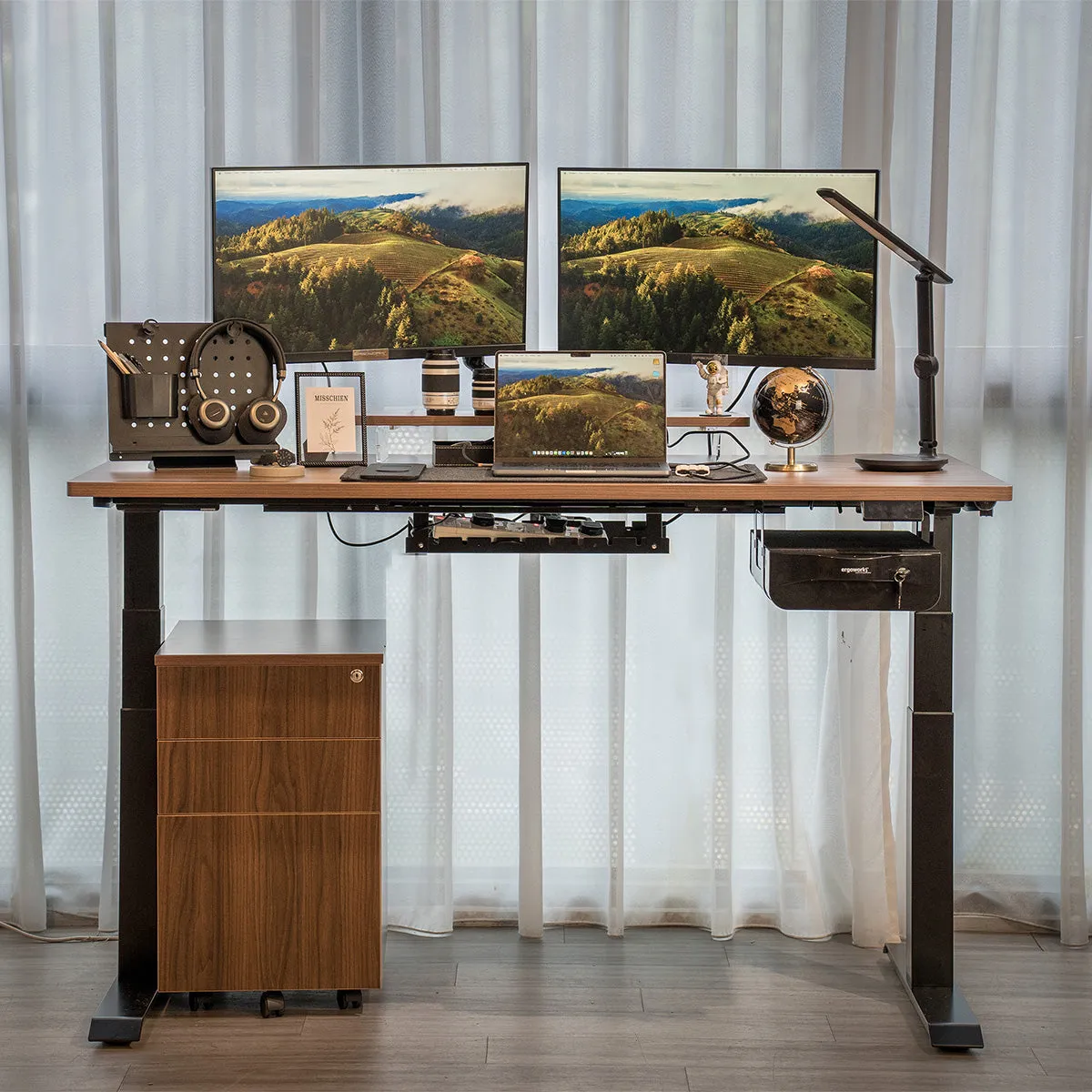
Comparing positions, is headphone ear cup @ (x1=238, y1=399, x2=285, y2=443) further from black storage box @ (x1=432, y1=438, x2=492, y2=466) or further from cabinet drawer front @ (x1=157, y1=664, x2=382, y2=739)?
cabinet drawer front @ (x1=157, y1=664, x2=382, y2=739)

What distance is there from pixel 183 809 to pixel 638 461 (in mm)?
1060

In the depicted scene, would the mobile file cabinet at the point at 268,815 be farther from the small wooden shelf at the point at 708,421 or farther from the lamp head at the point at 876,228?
the lamp head at the point at 876,228

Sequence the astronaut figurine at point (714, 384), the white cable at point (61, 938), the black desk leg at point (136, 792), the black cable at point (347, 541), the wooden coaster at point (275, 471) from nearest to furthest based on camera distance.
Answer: the wooden coaster at point (275, 471), the black desk leg at point (136, 792), the astronaut figurine at point (714, 384), the black cable at point (347, 541), the white cable at point (61, 938)

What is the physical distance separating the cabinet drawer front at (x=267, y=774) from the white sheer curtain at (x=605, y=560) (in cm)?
47

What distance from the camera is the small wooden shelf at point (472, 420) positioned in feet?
8.23

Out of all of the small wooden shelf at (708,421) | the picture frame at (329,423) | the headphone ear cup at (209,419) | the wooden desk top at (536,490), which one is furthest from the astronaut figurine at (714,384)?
the headphone ear cup at (209,419)

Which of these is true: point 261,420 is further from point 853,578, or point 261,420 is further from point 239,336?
point 853,578

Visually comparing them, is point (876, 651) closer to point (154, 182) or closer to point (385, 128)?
point (385, 128)

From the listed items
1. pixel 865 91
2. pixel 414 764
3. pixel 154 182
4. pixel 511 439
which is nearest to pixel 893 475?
pixel 511 439

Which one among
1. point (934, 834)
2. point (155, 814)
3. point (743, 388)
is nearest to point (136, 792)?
point (155, 814)

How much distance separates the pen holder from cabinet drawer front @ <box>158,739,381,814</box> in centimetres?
61

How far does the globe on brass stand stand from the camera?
2.47m

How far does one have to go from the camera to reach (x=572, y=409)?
7.97 feet

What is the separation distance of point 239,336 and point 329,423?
231mm
